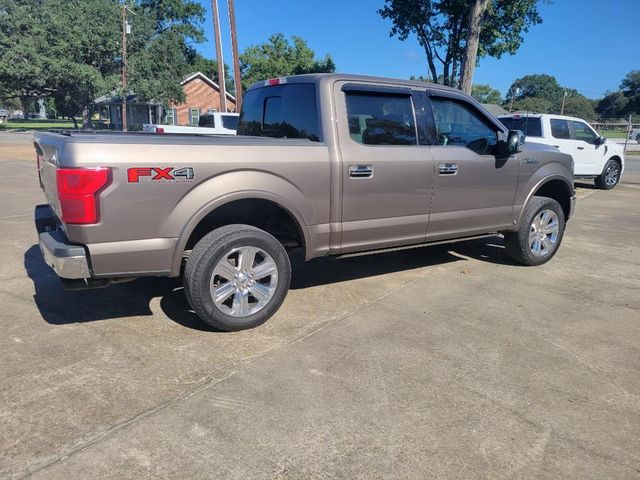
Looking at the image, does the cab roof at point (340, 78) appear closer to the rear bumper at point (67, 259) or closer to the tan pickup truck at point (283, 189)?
the tan pickup truck at point (283, 189)

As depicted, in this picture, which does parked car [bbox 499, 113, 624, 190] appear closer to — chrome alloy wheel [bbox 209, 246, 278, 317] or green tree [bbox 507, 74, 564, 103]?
chrome alloy wheel [bbox 209, 246, 278, 317]

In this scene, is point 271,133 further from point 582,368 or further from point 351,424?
point 582,368

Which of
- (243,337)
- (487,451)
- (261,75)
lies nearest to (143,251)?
(243,337)

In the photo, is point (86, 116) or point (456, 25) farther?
point (86, 116)

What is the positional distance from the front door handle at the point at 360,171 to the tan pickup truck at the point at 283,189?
0.5 inches

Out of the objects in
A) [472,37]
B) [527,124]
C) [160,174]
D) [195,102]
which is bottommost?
[160,174]

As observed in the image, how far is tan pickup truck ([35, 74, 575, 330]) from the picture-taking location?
3.20m

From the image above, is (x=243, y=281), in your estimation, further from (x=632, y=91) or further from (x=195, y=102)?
(x=632, y=91)

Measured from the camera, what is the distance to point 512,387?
10.2 feet

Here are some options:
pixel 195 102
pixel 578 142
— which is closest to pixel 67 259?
pixel 578 142

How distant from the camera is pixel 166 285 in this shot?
191 inches

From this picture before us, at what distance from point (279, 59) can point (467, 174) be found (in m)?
50.8

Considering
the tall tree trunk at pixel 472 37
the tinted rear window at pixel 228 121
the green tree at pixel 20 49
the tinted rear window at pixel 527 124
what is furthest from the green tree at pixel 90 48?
the tinted rear window at pixel 527 124

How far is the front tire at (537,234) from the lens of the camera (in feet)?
18.2
